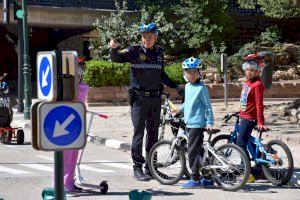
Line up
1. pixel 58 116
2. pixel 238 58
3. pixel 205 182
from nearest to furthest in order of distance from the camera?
1. pixel 58 116
2. pixel 205 182
3. pixel 238 58

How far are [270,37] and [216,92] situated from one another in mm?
4850

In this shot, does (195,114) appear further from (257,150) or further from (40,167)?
(40,167)

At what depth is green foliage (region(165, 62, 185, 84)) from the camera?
26.7 meters

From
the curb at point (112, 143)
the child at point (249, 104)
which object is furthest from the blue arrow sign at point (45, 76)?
the curb at point (112, 143)

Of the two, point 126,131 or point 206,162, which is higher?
point 206,162

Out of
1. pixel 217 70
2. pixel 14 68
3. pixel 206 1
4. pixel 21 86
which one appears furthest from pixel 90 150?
pixel 14 68

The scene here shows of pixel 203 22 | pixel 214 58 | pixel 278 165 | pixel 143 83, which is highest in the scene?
pixel 203 22

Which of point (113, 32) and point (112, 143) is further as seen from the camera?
point (113, 32)

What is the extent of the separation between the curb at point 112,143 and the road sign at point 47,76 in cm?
834

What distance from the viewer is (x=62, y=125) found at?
4812 mm

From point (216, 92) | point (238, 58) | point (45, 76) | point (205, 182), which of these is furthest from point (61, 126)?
point (238, 58)

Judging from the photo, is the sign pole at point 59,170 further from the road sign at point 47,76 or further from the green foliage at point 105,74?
the green foliage at point 105,74

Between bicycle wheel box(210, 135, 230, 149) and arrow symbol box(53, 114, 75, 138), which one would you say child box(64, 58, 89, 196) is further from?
arrow symbol box(53, 114, 75, 138)

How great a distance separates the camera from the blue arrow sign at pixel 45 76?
4.95 meters
